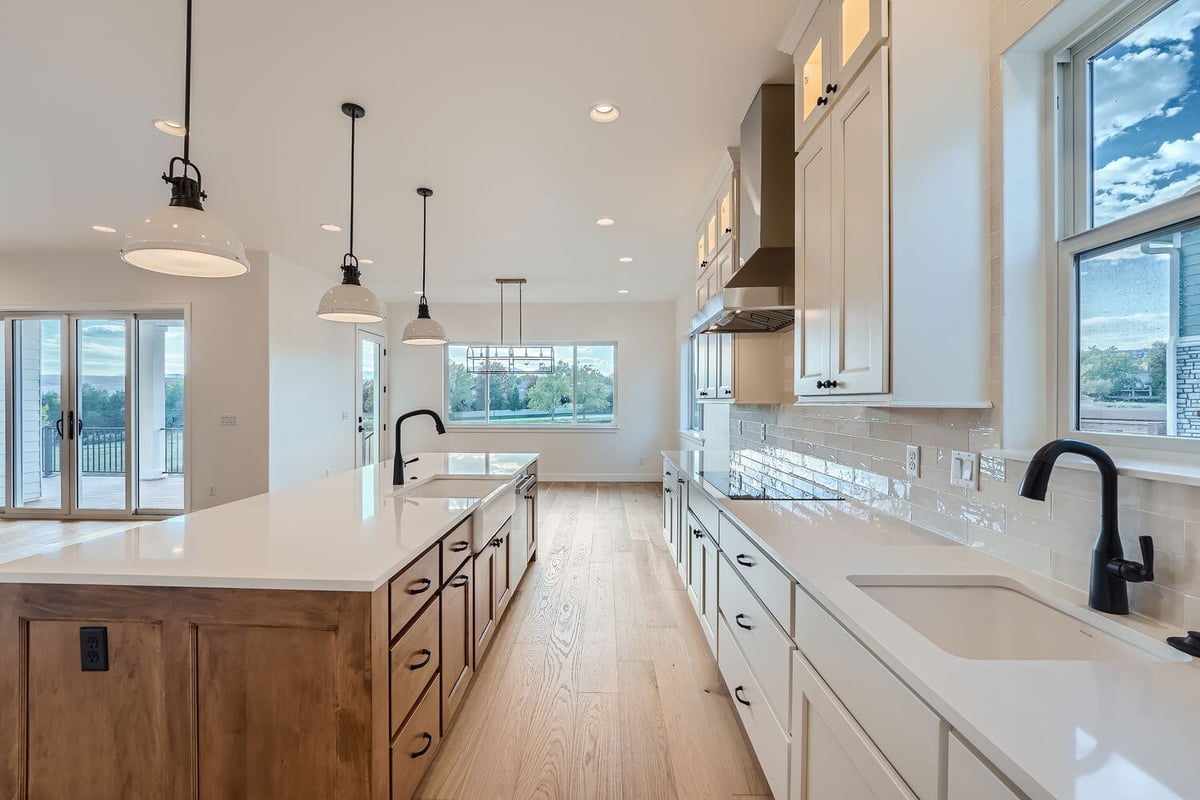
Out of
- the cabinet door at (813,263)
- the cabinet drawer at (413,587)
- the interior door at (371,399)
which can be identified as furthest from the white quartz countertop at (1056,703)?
the interior door at (371,399)

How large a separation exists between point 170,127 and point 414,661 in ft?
10.1

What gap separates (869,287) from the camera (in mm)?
1495

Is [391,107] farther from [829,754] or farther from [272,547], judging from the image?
[829,754]

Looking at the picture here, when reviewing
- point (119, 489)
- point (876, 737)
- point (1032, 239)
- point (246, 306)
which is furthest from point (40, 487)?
point (1032, 239)

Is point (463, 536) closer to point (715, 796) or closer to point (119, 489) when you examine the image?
point (715, 796)

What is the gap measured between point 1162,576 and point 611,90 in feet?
8.26

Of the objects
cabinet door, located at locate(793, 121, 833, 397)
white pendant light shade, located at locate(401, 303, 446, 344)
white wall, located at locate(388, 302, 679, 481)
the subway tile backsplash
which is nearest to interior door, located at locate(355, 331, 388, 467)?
white wall, located at locate(388, 302, 679, 481)

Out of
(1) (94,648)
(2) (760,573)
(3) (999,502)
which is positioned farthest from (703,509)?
(1) (94,648)

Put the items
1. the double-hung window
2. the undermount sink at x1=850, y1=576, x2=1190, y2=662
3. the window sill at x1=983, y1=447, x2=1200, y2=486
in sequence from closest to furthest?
the window sill at x1=983, y1=447, x2=1200, y2=486 → the double-hung window → the undermount sink at x1=850, y1=576, x2=1190, y2=662

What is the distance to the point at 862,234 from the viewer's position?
152cm

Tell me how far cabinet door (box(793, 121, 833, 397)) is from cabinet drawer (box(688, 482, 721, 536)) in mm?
752

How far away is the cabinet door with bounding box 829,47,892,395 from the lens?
1.43 meters

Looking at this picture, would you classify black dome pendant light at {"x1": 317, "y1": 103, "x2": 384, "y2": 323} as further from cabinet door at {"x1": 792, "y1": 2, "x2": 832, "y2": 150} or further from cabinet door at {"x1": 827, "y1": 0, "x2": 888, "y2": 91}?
cabinet door at {"x1": 827, "y1": 0, "x2": 888, "y2": 91}

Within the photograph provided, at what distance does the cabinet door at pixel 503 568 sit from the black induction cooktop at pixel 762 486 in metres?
1.18
